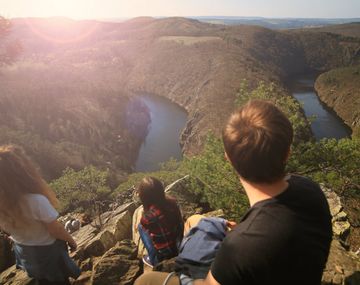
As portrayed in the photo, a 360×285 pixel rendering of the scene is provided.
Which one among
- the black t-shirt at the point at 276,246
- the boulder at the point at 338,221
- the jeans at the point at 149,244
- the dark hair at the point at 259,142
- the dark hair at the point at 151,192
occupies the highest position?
the dark hair at the point at 259,142

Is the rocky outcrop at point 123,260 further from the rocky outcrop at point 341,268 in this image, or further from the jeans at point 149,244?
the jeans at point 149,244

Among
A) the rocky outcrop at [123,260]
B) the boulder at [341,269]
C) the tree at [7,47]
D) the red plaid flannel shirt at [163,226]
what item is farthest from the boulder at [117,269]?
the tree at [7,47]

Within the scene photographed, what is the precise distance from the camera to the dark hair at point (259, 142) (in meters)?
2.37

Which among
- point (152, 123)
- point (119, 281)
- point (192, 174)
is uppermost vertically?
point (119, 281)

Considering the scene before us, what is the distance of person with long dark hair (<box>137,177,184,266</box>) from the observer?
5.36 metres

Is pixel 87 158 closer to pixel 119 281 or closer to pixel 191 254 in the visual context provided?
pixel 119 281

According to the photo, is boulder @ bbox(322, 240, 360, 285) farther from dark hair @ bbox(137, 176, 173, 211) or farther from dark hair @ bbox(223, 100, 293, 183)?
dark hair @ bbox(223, 100, 293, 183)

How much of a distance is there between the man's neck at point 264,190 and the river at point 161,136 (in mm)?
44455

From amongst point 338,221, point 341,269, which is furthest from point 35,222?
point 338,221

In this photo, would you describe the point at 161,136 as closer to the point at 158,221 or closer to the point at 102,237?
the point at 102,237

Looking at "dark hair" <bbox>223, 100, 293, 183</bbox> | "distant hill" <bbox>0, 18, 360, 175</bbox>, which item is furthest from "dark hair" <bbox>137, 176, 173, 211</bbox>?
"distant hill" <bbox>0, 18, 360, 175</bbox>

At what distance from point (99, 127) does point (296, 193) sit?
5880cm

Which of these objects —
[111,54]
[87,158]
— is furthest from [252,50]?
[87,158]

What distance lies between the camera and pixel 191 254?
3332 millimetres
